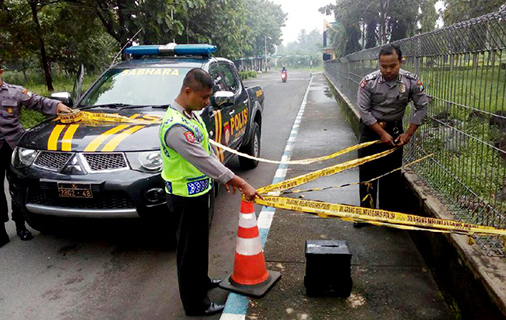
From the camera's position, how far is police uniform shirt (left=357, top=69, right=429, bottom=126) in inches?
169

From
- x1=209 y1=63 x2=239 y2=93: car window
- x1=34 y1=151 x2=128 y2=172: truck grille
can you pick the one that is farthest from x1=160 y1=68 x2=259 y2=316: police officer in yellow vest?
x1=209 y1=63 x2=239 y2=93: car window

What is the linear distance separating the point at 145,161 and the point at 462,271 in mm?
2664

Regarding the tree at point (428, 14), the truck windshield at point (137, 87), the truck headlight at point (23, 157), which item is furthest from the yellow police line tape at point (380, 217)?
the tree at point (428, 14)

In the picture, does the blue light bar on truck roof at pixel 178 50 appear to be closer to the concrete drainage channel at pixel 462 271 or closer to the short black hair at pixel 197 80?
the short black hair at pixel 197 80

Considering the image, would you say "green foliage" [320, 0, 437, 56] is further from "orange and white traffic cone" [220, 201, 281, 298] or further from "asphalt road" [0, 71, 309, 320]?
"orange and white traffic cone" [220, 201, 281, 298]

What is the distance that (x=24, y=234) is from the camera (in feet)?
15.6

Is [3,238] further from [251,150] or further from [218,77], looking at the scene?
[251,150]

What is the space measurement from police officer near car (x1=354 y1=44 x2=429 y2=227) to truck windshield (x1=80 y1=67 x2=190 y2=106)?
7.20 feet

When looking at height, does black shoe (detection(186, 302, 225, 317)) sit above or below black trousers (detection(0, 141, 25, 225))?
below

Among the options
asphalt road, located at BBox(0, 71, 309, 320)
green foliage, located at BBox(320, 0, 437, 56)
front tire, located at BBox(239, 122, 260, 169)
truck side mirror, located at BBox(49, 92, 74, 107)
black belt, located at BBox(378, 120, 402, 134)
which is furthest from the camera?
green foliage, located at BBox(320, 0, 437, 56)

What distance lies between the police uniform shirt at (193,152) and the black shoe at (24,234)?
2.79 m

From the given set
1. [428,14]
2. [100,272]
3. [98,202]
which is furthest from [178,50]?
[428,14]

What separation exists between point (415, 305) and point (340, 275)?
0.57 metres

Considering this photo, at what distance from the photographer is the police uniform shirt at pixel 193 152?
2.77 m
